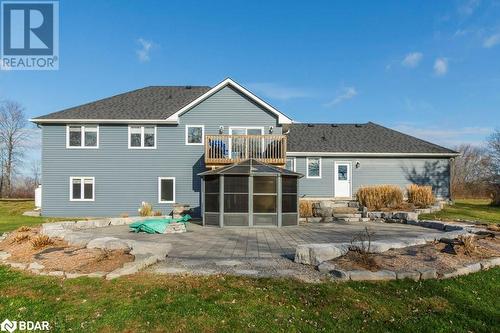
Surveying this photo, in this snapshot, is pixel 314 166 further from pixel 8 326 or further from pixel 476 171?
pixel 476 171

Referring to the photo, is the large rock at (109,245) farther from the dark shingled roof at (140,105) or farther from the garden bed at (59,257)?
the dark shingled roof at (140,105)

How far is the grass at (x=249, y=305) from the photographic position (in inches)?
166

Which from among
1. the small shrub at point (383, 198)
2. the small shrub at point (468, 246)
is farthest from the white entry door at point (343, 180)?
the small shrub at point (468, 246)

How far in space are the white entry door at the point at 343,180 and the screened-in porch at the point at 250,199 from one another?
27.9 ft

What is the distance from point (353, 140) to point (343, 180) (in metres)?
3.21

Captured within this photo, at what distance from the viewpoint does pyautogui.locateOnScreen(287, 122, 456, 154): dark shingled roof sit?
22.9 metres

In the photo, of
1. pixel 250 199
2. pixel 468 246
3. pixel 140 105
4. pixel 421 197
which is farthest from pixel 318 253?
pixel 140 105

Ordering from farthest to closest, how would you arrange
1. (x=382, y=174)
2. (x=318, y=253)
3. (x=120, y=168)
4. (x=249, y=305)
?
(x=382, y=174)
(x=120, y=168)
(x=318, y=253)
(x=249, y=305)

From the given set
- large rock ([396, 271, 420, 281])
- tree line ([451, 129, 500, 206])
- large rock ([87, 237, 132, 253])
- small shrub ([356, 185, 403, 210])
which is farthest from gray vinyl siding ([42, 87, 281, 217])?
tree line ([451, 129, 500, 206])

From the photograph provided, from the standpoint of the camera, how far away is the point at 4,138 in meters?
45.2

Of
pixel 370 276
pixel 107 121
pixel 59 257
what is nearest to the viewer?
pixel 370 276

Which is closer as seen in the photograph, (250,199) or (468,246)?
(468,246)

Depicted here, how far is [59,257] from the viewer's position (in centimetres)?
716

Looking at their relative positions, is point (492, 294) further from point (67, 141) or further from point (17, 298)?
point (67, 141)
